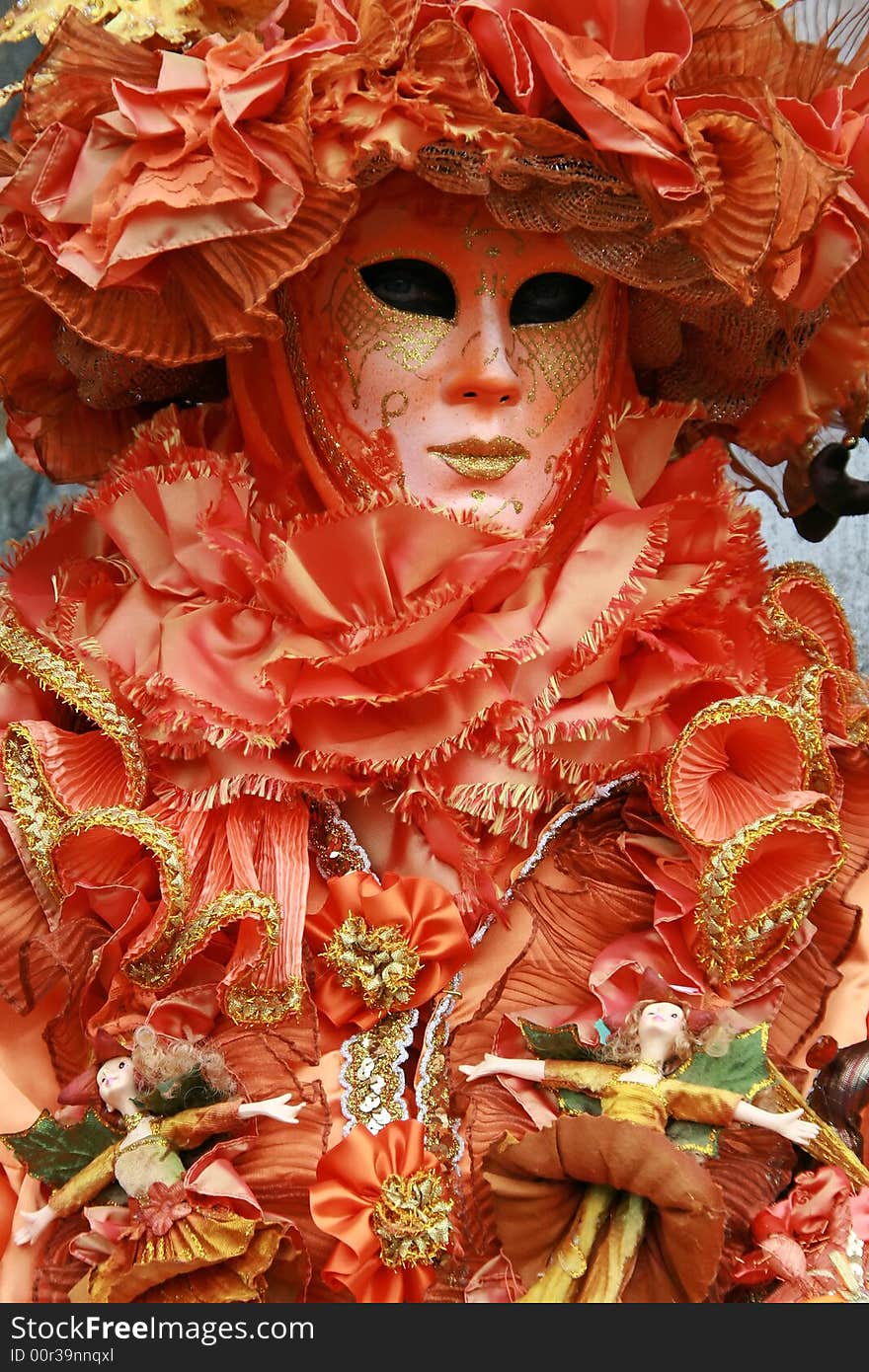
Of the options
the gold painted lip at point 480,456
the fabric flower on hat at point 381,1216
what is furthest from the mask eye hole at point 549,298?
the fabric flower on hat at point 381,1216

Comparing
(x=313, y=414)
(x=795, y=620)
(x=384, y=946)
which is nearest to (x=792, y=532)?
(x=795, y=620)

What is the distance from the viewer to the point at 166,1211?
1234 millimetres

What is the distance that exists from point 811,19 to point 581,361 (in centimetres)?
33

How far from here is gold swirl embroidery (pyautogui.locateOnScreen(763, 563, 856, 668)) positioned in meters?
1.53

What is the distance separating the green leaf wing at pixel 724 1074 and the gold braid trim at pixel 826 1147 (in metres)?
0.02

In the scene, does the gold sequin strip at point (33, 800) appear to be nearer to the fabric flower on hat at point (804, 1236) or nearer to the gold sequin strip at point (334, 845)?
the gold sequin strip at point (334, 845)

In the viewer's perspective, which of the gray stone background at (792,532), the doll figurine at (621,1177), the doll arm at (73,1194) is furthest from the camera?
the gray stone background at (792,532)

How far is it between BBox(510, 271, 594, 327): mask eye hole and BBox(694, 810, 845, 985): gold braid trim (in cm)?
47

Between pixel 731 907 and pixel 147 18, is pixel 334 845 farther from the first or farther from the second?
pixel 147 18

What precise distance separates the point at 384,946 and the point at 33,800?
31 cm

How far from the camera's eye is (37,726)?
145 cm

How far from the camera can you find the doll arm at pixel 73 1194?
1285mm

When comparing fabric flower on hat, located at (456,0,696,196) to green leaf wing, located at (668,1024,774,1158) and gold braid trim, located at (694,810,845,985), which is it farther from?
green leaf wing, located at (668,1024,774,1158)

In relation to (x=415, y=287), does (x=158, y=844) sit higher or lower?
lower
